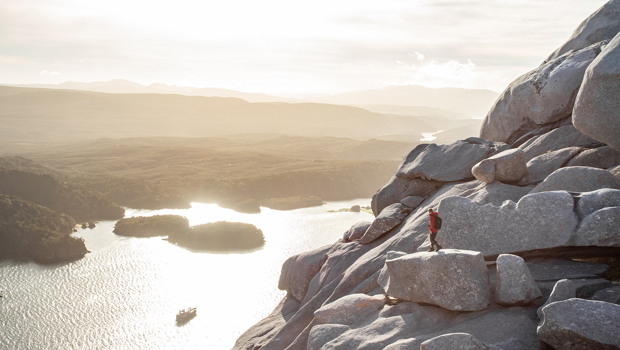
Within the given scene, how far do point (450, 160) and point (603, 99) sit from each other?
12319 millimetres

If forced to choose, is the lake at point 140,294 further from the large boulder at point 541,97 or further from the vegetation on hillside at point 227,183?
the large boulder at point 541,97

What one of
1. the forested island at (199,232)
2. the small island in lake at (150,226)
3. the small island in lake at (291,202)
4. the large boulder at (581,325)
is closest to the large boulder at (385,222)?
the large boulder at (581,325)

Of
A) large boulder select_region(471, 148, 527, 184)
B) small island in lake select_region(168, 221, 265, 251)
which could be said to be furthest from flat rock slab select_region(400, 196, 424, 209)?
small island in lake select_region(168, 221, 265, 251)

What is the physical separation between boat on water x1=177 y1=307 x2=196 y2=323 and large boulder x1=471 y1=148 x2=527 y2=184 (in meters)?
46.2

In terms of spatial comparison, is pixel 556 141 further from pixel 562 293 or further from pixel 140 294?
pixel 140 294

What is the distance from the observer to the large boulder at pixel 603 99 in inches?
896

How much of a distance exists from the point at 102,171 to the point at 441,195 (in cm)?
18503

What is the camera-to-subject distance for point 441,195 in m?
30.8

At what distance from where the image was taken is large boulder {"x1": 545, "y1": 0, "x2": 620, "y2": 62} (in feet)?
112

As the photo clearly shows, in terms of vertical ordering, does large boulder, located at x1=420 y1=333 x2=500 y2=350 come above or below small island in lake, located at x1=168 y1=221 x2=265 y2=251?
above

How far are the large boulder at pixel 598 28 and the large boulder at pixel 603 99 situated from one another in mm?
13394

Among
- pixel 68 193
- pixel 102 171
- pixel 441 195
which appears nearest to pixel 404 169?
pixel 441 195

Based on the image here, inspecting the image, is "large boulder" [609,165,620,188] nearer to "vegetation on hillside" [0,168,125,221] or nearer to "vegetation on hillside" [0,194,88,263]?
"vegetation on hillside" [0,194,88,263]

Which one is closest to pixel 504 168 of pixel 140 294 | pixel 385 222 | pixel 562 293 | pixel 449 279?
pixel 385 222
